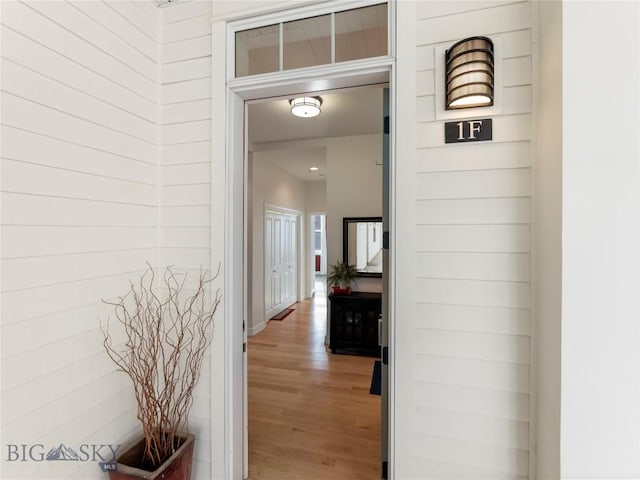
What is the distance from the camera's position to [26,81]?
1.13 meters

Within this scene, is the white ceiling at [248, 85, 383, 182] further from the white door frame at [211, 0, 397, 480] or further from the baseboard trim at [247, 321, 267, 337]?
the baseboard trim at [247, 321, 267, 337]

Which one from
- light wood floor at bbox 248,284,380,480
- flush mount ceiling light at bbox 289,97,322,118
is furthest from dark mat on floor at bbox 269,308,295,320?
flush mount ceiling light at bbox 289,97,322,118

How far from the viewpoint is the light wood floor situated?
203 cm

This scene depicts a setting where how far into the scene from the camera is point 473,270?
52.6 inches

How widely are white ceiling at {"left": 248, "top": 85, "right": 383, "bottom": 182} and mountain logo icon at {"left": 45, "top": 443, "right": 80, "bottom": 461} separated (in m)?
2.47

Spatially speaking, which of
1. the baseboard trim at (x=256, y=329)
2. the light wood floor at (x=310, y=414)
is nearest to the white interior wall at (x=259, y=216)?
the baseboard trim at (x=256, y=329)

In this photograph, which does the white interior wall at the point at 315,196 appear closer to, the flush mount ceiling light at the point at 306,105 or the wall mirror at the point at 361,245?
the wall mirror at the point at 361,245

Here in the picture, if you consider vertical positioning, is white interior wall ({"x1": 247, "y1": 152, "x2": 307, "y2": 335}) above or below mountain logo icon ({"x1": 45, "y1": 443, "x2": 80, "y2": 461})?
above

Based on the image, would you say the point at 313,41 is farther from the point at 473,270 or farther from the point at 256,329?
the point at 256,329

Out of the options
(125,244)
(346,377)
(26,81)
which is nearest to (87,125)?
(26,81)

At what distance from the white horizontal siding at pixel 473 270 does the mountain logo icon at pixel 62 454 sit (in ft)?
4.84
